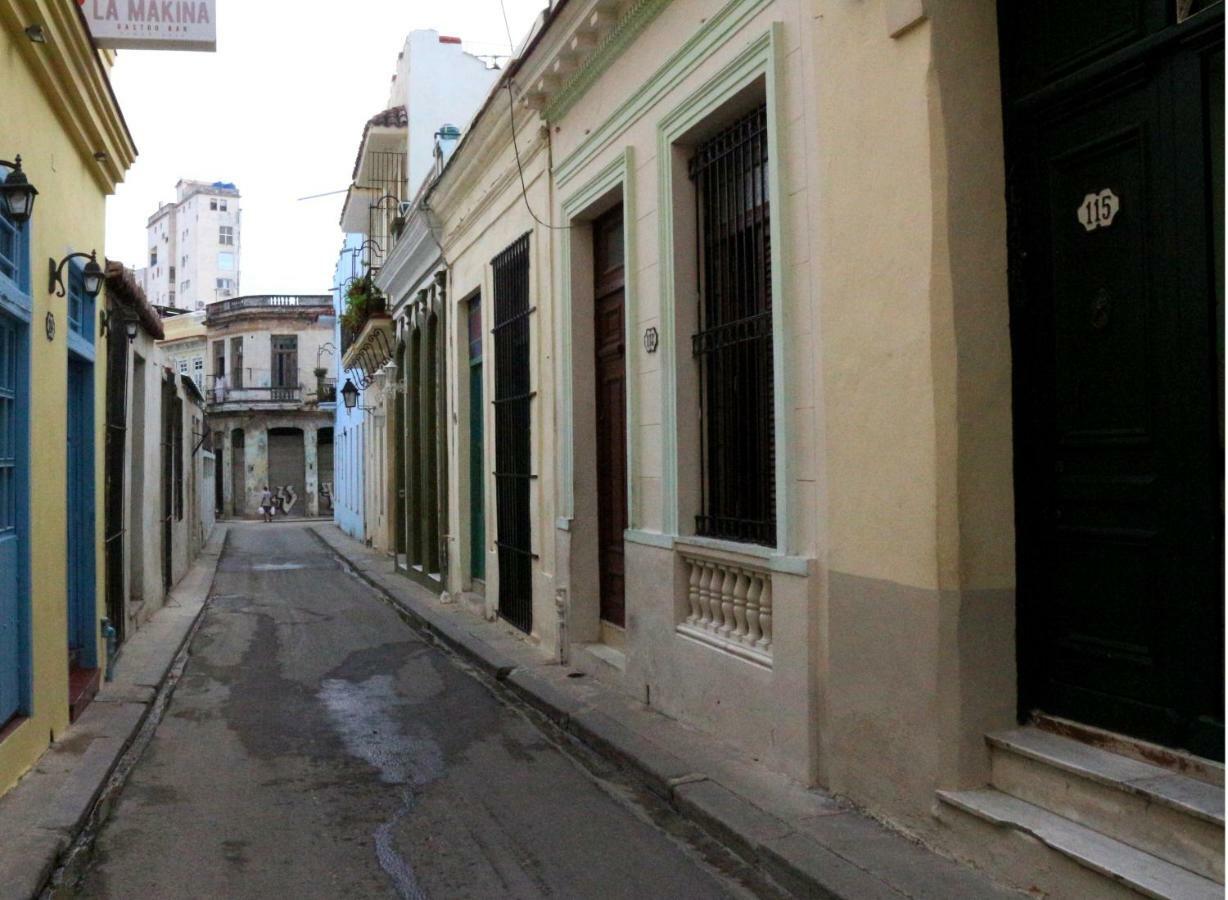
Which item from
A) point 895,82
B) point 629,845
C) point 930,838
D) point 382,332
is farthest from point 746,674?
point 382,332

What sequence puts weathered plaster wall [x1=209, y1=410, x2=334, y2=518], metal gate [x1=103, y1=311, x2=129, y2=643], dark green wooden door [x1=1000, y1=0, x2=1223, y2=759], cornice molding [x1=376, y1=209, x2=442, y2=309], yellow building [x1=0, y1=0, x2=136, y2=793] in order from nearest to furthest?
dark green wooden door [x1=1000, y1=0, x2=1223, y2=759] → yellow building [x1=0, y1=0, x2=136, y2=793] → metal gate [x1=103, y1=311, x2=129, y2=643] → cornice molding [x1=376, y1=209, x2=442, y2=309] → weathered plaster wall [x1=209, y1=410, x2=334, y2=518]

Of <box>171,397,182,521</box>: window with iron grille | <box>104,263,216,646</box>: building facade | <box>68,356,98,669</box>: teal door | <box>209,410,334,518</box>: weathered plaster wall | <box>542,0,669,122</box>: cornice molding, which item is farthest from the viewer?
<box>209,410,334,518</box>: weathered plaster wall

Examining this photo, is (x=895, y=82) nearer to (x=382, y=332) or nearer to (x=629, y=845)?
(x=629, y=845)

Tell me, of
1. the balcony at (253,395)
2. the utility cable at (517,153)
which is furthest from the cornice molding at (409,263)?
the balcony at (253,395)

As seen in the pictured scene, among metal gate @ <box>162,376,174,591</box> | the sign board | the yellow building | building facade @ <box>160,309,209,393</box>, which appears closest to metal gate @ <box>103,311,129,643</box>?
the yellow building

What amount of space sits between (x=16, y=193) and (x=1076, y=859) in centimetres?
536

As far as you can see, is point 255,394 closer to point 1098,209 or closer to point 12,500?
point 12,500

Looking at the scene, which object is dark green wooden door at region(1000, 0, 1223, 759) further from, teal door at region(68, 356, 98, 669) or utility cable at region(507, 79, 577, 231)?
teal door at region(68, 356, 98, 669)

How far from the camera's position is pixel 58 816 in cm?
528

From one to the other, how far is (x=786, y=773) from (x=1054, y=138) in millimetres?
3125

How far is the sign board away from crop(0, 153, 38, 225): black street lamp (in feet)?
8.60

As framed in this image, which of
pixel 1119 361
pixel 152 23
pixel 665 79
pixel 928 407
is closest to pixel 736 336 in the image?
pixel 665 79

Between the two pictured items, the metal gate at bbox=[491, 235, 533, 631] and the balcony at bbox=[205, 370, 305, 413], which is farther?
the balcony at bbox=[205, 370, 305, 413]

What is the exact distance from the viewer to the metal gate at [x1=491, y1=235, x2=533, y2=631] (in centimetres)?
1052
